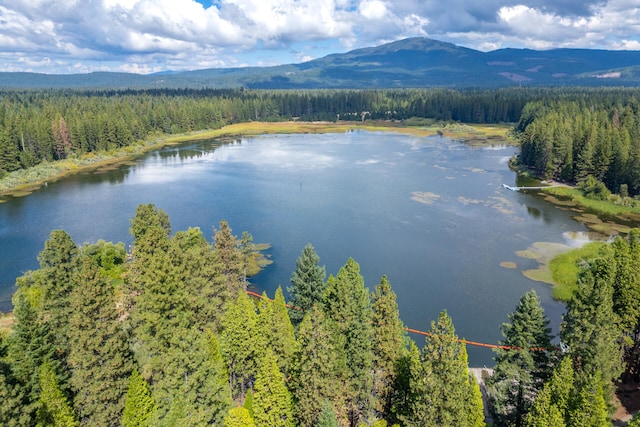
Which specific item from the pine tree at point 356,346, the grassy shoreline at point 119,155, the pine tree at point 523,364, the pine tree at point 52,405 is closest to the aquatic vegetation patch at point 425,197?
the pine tree at point 523,364

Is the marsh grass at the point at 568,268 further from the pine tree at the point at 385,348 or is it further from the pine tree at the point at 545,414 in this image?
the pine tree at the point at 385,348

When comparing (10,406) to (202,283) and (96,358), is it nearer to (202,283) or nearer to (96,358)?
(96,358)

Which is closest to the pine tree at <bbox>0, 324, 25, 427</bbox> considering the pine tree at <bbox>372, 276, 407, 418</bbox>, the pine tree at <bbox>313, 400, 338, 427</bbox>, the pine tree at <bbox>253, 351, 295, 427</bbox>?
the pine tree at <bbox>253, 351, 295, 427</bbox>

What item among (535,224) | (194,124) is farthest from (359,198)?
(194,124)

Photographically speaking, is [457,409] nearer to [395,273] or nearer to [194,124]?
[395,273]

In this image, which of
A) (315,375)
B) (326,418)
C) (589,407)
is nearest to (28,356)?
(315,375)

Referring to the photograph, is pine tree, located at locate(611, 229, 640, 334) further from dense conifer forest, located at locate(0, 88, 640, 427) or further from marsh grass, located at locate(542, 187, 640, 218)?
marsh grass, located at locate(542, 187, 640, 218)
